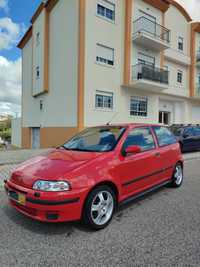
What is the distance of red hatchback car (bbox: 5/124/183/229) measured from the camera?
285cm

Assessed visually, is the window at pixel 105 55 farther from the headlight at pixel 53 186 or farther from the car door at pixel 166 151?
the headlight at pixel 53 186

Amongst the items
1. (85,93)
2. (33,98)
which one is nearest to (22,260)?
(85,93)

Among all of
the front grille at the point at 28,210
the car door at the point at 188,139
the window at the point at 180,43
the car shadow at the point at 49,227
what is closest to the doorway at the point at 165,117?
the window at the point at 180,43

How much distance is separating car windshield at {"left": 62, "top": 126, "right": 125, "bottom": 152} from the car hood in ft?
1.06

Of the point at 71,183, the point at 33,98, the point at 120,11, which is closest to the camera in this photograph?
the point at 71,183

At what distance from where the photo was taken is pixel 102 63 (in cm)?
1448

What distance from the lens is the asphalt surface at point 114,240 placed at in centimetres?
246

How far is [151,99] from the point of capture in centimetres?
1786

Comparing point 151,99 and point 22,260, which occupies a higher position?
point 151,99

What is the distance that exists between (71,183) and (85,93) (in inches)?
444

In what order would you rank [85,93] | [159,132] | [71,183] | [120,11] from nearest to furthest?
[71,183], [159,132], [85,93], [120,11]

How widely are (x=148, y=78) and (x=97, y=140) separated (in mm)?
12939

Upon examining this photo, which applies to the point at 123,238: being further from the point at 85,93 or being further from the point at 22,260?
the point at 85,93

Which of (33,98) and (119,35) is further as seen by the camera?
(33,98)
